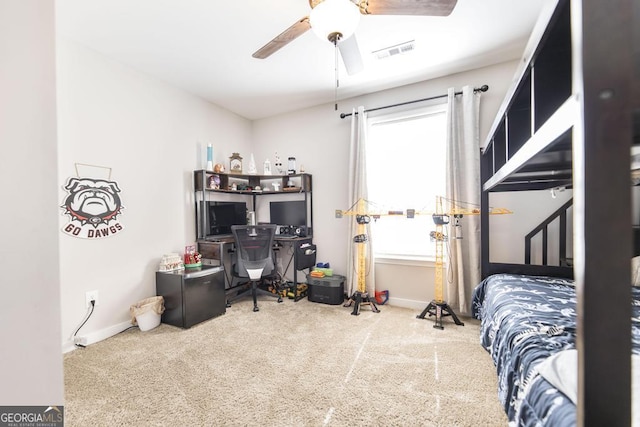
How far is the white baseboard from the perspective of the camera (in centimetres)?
217

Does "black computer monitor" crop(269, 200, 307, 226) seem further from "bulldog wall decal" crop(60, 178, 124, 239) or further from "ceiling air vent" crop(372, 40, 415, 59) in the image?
"ceiling air vent" crop(372, 40, 415, 59)

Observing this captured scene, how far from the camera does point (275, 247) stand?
3775 millimetres

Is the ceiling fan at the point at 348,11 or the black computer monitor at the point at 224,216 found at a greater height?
the ceiling fan at the point at 348,11

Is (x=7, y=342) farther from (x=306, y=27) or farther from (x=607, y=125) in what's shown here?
(x=306, y=27)

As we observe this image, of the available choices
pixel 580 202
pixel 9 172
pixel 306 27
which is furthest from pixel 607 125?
pixel 306 27

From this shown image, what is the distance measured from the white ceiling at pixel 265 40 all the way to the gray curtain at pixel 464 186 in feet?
1.49

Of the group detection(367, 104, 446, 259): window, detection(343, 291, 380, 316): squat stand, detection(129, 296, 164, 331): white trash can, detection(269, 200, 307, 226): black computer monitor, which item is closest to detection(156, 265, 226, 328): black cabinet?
detection(129, 296, 164, 331): white trash can

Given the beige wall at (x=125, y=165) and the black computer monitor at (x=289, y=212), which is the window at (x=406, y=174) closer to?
the black computer monitor at (x=289, y=212)

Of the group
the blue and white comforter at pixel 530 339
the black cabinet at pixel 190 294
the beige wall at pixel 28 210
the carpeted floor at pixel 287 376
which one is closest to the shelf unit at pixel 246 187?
the black cabinet at pixel 190 294

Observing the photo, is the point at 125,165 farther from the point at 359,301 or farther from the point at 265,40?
the point at 359,301

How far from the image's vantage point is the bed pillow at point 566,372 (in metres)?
0.76

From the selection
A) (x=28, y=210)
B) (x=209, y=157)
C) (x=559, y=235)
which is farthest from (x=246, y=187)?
(x=559, y=235)

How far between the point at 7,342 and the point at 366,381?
1748 mm

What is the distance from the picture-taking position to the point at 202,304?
2701 millimetres
